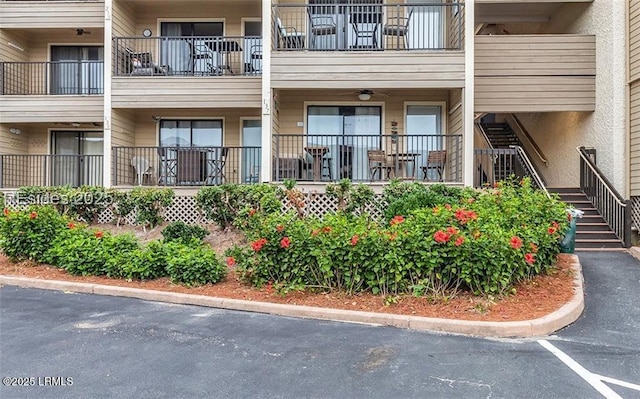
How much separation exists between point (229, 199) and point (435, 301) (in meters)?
5.16

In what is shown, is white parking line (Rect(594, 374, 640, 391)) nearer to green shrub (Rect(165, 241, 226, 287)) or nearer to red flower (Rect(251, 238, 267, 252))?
red flower (Rect(251, 238, 267, 252))

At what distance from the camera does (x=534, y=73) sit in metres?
11.0

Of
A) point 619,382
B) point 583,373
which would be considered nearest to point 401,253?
point 583,373

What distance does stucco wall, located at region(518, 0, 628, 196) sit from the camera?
32.0ft

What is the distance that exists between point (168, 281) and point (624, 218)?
9022 millimetres

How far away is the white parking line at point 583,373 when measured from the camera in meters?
3.30

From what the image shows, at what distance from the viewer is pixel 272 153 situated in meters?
10.7

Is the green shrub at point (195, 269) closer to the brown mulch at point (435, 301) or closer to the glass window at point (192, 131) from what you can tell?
the brown mulch at point (435, 301)

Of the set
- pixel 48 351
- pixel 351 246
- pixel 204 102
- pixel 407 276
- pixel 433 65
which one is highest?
pixel 433 65

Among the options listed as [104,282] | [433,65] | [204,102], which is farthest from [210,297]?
[433,65]

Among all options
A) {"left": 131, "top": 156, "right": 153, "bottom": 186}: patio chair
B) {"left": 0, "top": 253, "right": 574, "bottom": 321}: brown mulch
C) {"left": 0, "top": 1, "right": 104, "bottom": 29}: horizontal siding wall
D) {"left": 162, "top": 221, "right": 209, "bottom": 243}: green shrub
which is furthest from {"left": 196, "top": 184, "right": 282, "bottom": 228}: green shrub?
{"left": 0, "top": 1, "right": 104, "bottom": 29}: horizontal siding wall

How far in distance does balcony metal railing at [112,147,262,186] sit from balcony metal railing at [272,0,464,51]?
3256 mm

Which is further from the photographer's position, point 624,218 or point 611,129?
point 611,129

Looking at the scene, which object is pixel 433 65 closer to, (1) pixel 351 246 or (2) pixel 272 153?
(2) pixel 272 153
